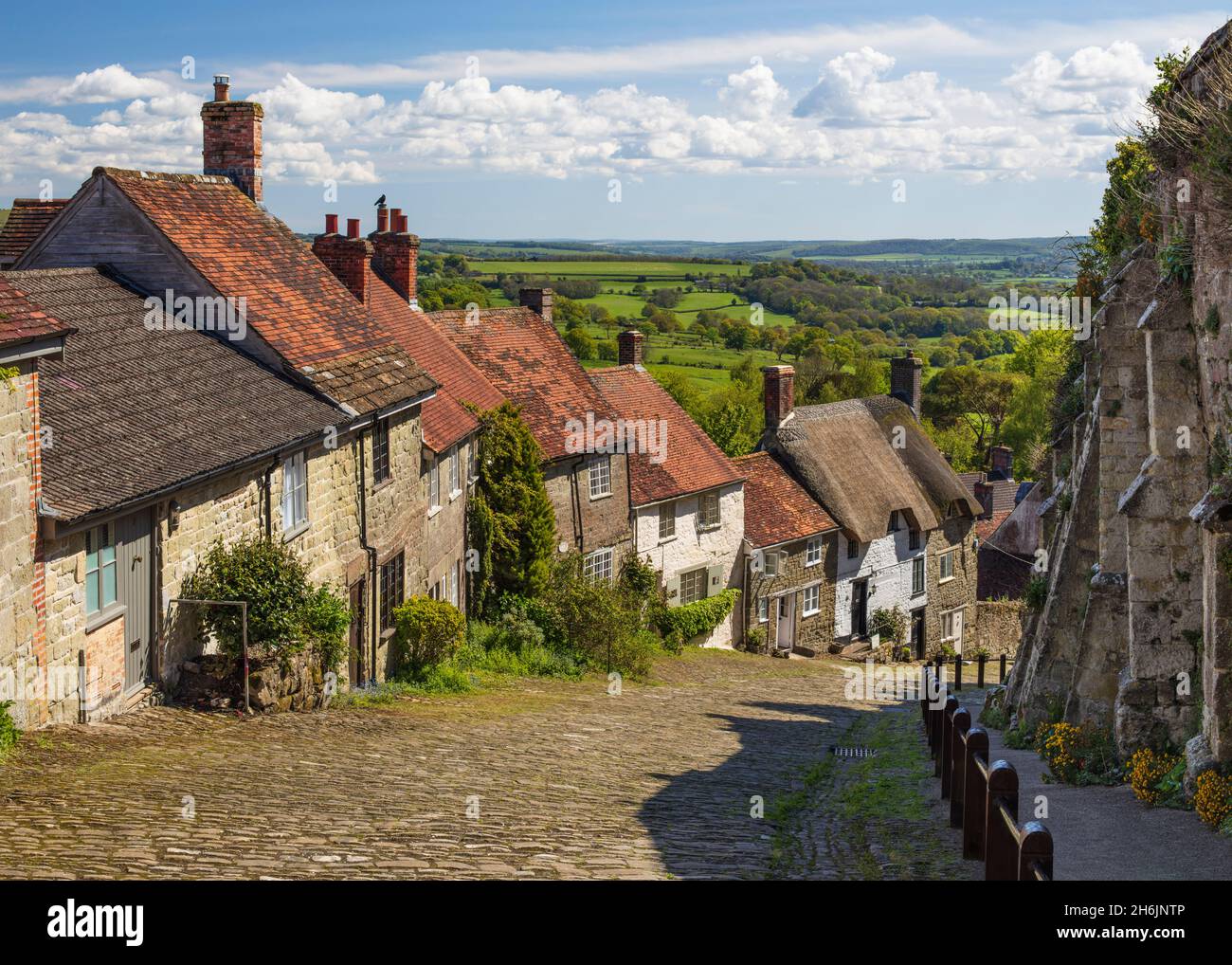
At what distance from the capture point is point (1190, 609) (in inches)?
549

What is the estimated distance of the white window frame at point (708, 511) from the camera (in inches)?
1444

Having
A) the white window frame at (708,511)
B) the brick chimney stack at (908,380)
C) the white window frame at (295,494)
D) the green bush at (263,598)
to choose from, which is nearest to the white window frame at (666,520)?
the white window frame at (708,511)

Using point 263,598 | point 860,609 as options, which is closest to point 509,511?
point 263,598

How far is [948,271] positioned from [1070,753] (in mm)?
179771

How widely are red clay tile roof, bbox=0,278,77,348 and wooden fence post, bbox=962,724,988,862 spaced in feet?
28.6

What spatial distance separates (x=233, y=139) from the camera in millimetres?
21719

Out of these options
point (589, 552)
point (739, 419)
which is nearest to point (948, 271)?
point (739, 419)

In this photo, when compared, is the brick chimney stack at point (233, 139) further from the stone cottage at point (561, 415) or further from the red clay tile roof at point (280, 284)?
the stone cottage at point (561, 415)

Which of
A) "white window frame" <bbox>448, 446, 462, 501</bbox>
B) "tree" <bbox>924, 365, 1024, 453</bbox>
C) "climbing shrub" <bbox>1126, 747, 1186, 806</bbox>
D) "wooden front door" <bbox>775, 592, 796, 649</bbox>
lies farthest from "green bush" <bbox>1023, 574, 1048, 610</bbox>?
"tree" <bbox>924, 365, 1024, 453</bbox>

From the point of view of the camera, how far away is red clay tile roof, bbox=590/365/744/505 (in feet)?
115

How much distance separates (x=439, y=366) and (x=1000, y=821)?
20.0 m

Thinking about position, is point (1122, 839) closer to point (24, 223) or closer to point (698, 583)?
point (24, 223)

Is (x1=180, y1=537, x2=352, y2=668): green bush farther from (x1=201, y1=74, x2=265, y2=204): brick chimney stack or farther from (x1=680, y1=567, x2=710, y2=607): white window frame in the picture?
(x1=680, y1=567, x2=710, y2=607): white window frame

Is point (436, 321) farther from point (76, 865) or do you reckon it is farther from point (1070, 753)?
point (76, 865)
